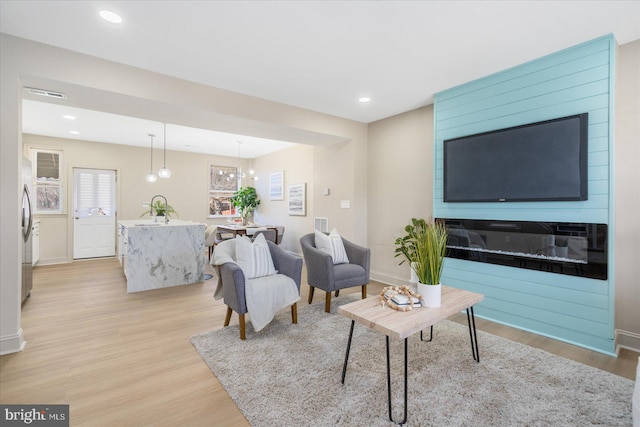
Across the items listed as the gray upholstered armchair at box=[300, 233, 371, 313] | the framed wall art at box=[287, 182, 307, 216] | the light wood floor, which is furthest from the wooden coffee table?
the framed wall art at box=[287, 182, 307, 216]

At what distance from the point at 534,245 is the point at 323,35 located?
279 cm

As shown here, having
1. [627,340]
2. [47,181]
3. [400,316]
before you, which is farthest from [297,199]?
[627,340]

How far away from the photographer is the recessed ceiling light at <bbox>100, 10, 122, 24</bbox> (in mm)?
2187

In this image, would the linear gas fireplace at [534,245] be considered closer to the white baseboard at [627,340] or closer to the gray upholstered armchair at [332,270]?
the white baseboard at [627,340]

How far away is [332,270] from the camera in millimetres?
3340

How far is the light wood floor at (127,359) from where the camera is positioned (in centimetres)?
181

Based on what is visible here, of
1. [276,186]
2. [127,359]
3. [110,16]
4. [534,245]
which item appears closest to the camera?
[110,16]

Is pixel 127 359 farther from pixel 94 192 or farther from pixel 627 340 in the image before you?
pixel 94 192

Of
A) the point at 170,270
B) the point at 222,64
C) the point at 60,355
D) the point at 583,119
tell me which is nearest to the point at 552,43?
the point at 583,119

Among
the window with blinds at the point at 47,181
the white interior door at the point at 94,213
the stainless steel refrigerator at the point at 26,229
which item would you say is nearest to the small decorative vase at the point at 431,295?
the stainless steel refrigerator at the point at 26,229

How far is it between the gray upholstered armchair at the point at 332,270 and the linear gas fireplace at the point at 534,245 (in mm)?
1084

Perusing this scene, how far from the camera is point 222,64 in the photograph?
117 inches

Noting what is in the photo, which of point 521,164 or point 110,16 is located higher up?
point 110,16

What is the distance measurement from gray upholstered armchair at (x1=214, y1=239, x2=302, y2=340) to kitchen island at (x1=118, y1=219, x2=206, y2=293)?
1738 millimetres
